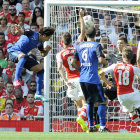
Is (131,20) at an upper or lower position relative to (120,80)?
upper

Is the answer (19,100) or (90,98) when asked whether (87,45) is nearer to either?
(90,98)

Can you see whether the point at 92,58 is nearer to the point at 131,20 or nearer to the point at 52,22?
the point at 52,22

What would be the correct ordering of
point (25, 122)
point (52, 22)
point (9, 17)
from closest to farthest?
1. point (52, 22)
2. point (25, 122)
3. point (9, 17)

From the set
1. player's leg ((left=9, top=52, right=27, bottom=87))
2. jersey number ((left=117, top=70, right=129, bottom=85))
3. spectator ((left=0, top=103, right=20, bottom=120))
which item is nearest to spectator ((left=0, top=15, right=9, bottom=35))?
spectator ((left=0, top=103, right=20, bottom=120))

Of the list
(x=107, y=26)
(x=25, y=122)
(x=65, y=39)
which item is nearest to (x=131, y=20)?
(x=107, y=26)

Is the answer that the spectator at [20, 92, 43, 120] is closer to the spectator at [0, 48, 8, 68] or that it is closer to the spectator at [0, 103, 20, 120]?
the spectator at [0, 103, 20, 120]

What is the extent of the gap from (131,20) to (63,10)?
1.66m

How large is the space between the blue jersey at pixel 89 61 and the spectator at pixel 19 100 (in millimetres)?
4112

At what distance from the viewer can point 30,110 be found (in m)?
11.2

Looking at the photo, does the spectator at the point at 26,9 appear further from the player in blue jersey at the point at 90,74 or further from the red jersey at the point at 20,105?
the player in blue jersey at the point at 90,74

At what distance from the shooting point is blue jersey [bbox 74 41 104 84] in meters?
7.27

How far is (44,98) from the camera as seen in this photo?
26.7 ft

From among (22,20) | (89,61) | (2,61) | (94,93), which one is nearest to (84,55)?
(89,61)

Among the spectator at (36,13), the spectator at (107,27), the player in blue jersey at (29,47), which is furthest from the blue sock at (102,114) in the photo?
the spectator at (36,13)
